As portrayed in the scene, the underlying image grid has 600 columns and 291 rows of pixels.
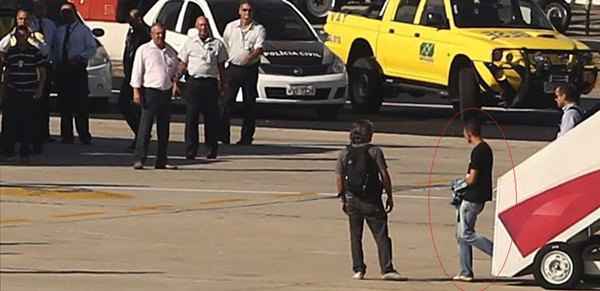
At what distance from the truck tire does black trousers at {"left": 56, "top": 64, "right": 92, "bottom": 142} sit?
2474 centimetres

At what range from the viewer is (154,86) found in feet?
66.5

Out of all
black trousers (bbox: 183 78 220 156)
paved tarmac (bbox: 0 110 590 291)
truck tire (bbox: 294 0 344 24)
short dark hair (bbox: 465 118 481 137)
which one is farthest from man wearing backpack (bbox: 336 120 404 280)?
truck tire (bbox: 294 0 344 24)

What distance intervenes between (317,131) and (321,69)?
1.57 m

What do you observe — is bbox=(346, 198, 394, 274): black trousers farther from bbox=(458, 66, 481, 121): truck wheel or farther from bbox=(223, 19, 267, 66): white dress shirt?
bbox=(458, 66, 481, 121): truck wheel

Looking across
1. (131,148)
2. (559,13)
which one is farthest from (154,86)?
(559,13)

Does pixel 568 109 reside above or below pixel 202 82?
above

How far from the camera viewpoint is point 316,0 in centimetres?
4816

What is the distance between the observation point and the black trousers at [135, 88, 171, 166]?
20.3m

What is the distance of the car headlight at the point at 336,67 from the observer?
88.7 feet

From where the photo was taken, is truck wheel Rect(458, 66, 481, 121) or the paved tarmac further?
truck wheel Rect(458, 66, 481, 121)

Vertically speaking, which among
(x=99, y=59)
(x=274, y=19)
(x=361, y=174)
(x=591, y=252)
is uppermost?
Answer: (x=361, y=174)

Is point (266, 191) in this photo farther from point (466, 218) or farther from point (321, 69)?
point (321, 69)

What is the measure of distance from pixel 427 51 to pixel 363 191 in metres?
14.3

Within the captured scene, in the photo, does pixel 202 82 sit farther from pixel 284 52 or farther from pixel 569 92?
pixel 569 92
